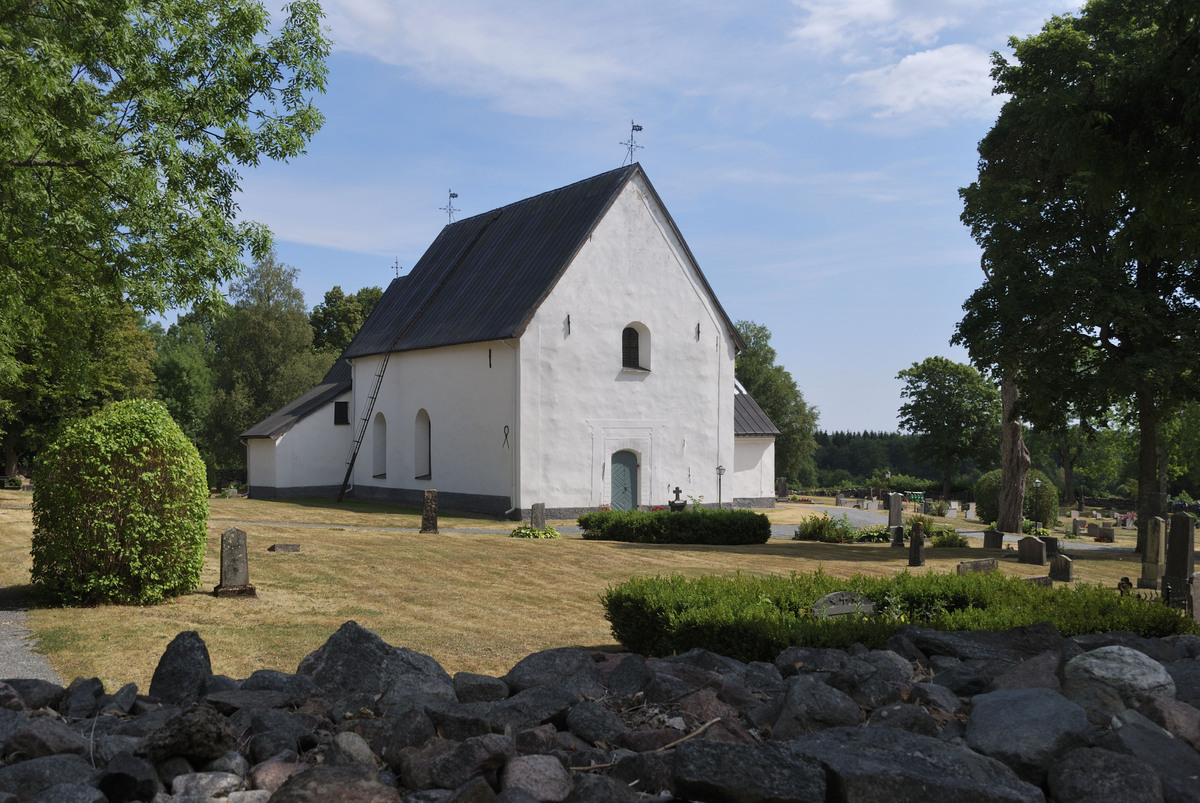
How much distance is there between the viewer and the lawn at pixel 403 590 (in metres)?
8.91

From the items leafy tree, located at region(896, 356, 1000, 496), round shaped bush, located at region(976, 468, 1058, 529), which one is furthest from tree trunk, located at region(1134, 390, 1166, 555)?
leafy tree, located at region(896, 356, 1000, 496)

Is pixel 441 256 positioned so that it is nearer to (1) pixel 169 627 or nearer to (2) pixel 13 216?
(2) pixel 13 216

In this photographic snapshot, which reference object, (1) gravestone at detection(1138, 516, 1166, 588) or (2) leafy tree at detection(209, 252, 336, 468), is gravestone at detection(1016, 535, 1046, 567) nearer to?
(1) gravestone at detection(1138, 516, 1166, 588)

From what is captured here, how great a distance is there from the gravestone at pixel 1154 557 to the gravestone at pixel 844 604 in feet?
31.6

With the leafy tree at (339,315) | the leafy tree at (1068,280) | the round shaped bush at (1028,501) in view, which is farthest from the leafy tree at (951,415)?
Result: the leafy tree at (339,315)

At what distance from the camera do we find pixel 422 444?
30672 millimetres

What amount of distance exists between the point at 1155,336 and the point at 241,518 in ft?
75.2

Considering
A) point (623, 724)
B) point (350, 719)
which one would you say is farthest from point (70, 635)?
point (623, 724)

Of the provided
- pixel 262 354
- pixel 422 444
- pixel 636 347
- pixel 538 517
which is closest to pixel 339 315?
pixel 262 354

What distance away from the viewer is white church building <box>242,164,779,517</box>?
86.4 feet

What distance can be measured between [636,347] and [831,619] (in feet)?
70.1

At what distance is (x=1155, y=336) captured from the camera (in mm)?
21828

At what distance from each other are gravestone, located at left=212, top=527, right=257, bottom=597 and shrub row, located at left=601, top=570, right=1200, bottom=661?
17.0 feet

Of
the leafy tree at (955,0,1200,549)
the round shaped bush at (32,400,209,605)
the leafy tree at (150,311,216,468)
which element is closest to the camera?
the round shaped bush at (32,400,209,605)
